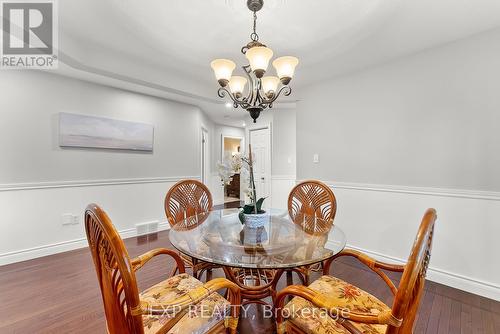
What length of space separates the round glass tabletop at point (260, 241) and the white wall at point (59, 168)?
74.3 inches

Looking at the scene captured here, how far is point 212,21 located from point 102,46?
A: 1.32m

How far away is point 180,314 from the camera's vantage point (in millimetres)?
941

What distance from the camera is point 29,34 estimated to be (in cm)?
206

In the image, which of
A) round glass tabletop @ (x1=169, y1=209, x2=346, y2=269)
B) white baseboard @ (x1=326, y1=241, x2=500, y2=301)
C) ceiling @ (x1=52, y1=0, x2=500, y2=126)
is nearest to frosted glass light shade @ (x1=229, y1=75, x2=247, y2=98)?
ceiling @ (x1=52, y1=0, x2=500, y2=126)

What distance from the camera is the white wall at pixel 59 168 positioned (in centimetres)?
251

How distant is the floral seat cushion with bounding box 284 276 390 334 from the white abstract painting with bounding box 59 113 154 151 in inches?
125

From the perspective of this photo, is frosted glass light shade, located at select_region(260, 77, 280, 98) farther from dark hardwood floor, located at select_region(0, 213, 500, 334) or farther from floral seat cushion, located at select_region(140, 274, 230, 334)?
dark hardwood floor, located at select_region(0, 213, 500, 334)

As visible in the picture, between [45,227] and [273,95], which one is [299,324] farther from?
[45,227]

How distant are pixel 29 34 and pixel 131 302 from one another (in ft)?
8.67

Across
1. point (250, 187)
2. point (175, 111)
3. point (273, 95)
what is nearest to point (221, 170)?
point (250, 187)

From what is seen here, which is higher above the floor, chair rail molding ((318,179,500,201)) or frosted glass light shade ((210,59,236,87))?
frosted glass light shade ((210,59,236,87))

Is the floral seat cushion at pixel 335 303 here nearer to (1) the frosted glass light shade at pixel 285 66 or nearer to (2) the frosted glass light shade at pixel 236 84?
(1) the frosted glass light shade at pixel 285 66

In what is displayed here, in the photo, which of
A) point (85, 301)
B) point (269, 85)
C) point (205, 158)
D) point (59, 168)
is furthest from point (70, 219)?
point (205, 158)

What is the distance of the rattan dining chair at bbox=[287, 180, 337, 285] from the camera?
187 cm
